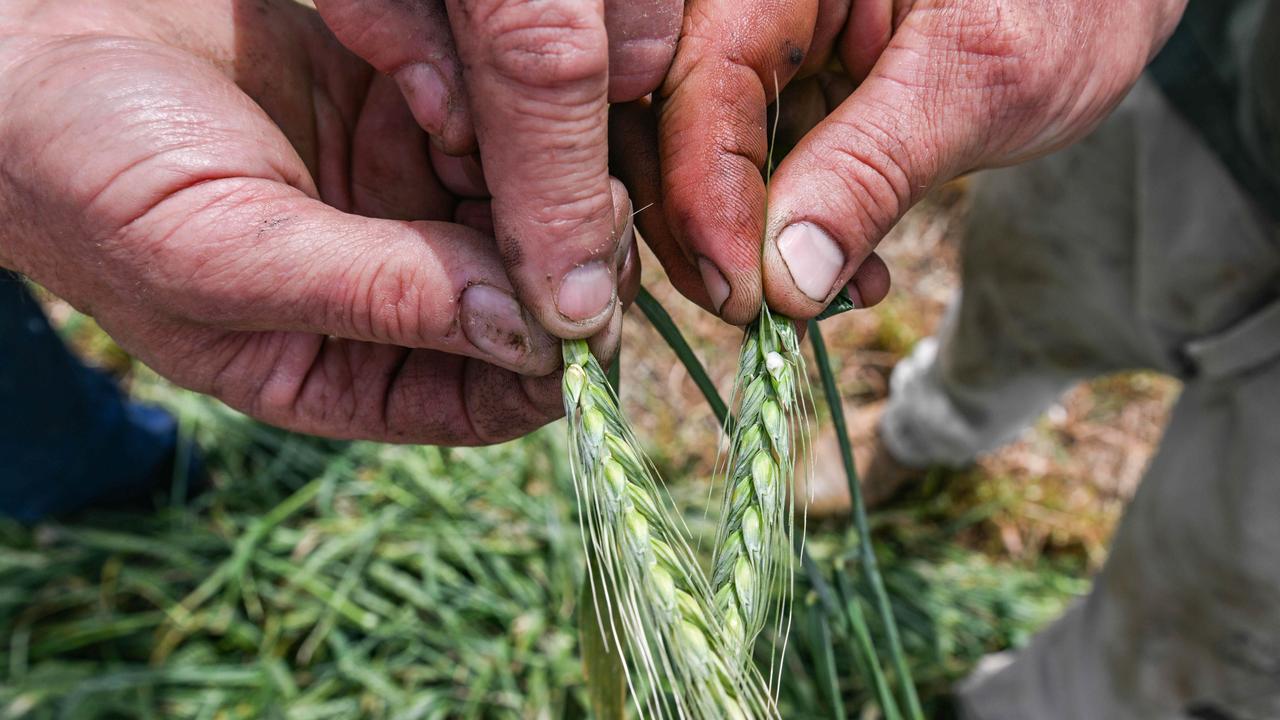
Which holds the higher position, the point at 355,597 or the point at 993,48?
the point at 993,48

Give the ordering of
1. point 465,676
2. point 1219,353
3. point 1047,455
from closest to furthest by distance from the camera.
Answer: point 1219,353 < point 465,676 < point 1047,455

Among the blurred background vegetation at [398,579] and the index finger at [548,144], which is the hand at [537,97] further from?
the blurred background vegetation at [398,579]

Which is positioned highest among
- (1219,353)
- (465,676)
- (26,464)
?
(26,464)

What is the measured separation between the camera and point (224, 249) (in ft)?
2.71

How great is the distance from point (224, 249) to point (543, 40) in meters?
0.36

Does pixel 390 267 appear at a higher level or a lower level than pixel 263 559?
higher

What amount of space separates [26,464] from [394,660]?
917mm

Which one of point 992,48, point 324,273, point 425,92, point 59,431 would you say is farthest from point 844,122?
point 59,431

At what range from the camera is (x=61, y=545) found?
206 centimetres

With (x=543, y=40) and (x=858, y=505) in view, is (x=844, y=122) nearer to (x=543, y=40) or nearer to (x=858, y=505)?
(x=543, y=40)

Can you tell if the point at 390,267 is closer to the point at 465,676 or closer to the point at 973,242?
the point at 465,676

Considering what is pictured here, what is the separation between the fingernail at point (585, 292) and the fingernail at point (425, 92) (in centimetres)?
21

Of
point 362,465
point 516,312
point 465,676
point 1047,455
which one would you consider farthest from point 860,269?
point 1047,455

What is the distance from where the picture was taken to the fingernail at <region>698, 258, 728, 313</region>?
0.87 metres
